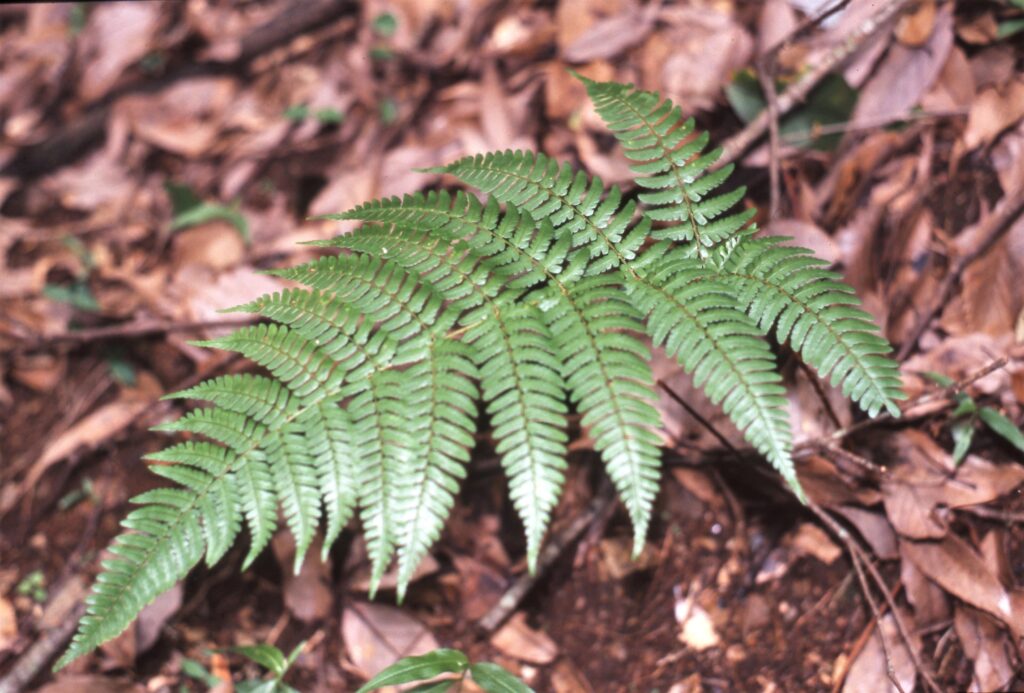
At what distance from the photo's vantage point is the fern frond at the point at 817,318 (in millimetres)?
1804

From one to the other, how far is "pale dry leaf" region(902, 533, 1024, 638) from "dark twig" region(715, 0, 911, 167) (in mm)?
1531

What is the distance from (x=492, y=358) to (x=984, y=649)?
5.18 ft

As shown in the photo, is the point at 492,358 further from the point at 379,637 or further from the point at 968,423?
the point at 968,423

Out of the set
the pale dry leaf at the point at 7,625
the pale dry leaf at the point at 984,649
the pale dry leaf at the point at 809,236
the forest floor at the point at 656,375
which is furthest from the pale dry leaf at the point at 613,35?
the pale dry leaf at the point at 7,625

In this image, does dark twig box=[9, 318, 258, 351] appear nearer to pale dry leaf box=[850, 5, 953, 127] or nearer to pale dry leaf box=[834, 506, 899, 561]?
pale dry leaf box=[834, 506, 899, 561]

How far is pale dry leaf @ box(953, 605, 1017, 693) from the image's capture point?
2100mm

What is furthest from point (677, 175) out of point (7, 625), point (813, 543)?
point (7, 625)

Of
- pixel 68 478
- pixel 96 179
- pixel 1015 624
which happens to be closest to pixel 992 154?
pixel 1015 624

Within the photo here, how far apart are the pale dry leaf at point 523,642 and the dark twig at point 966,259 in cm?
151

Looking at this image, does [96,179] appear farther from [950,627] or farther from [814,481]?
[950,627]

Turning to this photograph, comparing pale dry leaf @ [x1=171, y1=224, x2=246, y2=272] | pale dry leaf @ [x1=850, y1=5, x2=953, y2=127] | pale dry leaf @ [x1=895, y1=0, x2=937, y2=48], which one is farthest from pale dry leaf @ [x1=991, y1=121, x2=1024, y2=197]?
pale dry leaf @ [x1=171, y1=224, x2=246, y2=272]

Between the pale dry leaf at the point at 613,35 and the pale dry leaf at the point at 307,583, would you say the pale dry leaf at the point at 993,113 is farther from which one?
the pale dry leaf at the point at 307,583

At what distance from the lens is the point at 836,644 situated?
2.36m

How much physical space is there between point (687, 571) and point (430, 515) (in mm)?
1106
